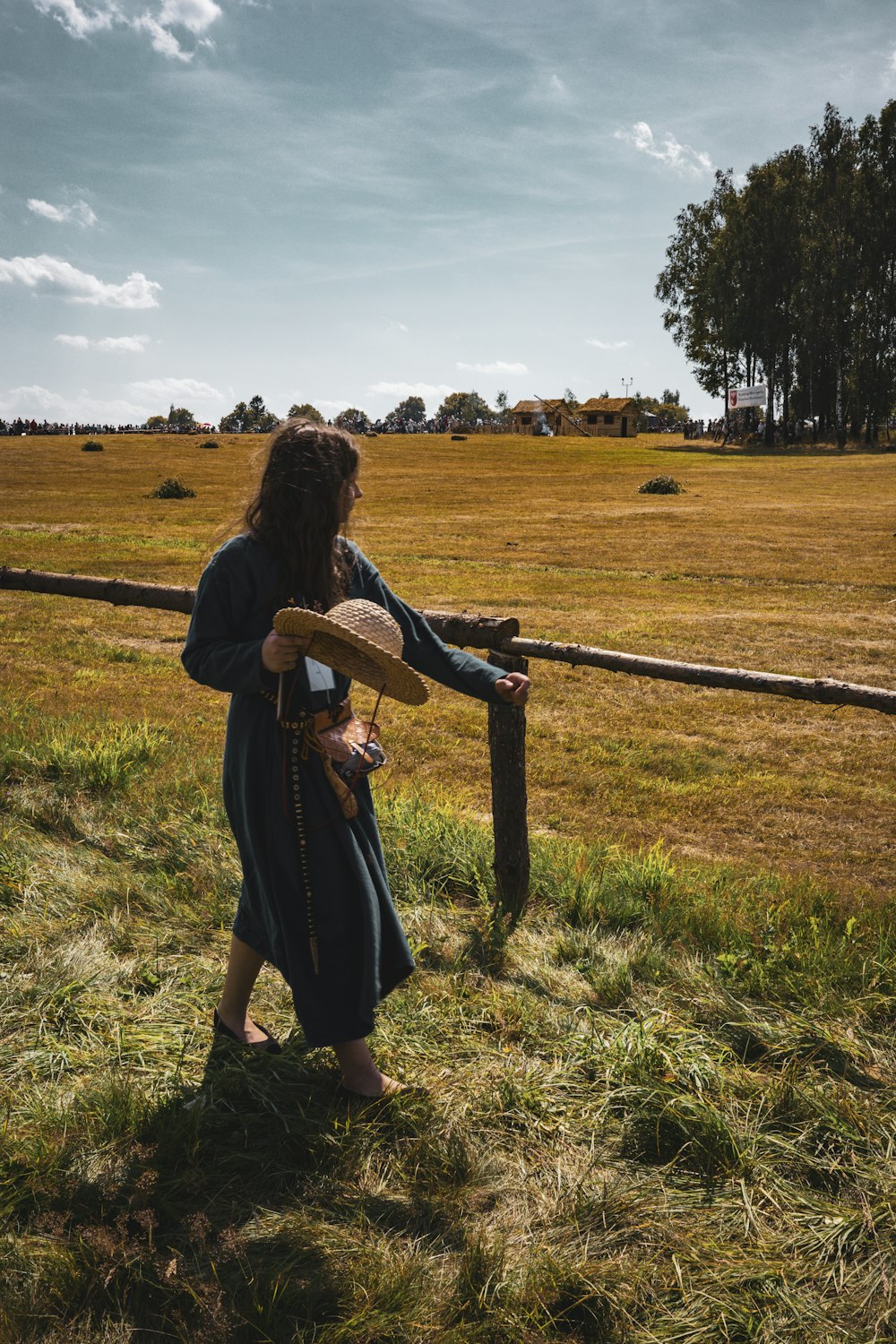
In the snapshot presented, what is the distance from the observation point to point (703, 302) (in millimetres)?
57031

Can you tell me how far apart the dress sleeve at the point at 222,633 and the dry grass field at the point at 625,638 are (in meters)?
0.28

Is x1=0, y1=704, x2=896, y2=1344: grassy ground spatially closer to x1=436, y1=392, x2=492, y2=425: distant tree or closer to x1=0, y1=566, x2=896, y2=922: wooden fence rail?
x1=0, y1=566, x2=896, y2=922: wooden fence rail

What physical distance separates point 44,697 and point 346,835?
7.18 m

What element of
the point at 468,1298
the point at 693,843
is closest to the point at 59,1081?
the point at 468,1298

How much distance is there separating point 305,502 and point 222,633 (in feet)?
1.36

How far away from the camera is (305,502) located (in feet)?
8.19

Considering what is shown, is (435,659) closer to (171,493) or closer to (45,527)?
(45,527)

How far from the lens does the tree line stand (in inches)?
2036

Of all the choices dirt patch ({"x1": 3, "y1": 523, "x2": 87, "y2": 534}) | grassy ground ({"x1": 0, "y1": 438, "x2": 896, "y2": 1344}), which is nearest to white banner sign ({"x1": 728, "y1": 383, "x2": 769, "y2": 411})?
dirt patch ({"x1": 3, "y1": 523, "x2": 87, "y2": 534})

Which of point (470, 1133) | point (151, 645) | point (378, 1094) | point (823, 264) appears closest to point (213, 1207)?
point (378, 1094)

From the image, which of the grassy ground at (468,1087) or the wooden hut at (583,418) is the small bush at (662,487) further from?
the wooden hut at (583,418)

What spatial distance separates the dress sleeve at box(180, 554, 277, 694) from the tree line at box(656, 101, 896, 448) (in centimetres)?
5654

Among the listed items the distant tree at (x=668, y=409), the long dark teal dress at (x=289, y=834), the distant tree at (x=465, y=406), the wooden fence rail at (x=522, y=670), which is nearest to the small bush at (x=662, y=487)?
the wooden fence rail at (x=522, y=670)

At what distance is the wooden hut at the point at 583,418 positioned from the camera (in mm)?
82812
